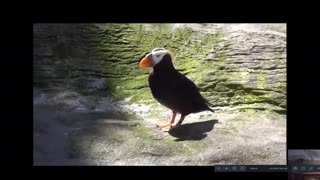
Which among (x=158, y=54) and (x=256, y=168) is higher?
(x=158, y=54)

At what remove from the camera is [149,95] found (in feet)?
8.91

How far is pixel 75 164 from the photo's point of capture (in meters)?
2.66

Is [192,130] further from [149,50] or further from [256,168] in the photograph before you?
[149,50]

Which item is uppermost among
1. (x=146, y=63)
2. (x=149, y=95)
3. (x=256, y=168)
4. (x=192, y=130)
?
(x=146, y=63)

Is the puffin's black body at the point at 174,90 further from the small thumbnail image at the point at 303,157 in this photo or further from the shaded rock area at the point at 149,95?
the small thumbnail image at the point at 303,157

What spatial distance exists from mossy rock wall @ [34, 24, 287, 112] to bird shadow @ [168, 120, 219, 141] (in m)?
0.14

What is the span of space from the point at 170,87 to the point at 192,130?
0.30m

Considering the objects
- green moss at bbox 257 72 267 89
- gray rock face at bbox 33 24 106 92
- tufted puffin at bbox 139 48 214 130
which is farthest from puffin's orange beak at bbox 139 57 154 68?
green moss at bbox 257 72 267 89

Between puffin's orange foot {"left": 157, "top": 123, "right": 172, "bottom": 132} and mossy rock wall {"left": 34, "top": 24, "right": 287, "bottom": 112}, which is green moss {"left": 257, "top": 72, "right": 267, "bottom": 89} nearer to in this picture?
mossy rock wall {"left": 34, "top": 24, "right": 287, "bottom": 112}

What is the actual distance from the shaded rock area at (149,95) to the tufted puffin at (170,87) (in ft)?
0.12

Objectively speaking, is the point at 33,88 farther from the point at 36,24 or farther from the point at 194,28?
the point at 194,28

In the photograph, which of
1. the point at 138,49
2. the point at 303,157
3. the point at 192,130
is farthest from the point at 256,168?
the point at 138,49

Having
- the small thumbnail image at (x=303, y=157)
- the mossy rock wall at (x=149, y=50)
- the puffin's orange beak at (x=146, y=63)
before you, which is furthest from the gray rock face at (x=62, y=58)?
the small thumbnail image at (x=303, y=157)

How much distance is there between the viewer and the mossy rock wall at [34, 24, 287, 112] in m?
2.70
